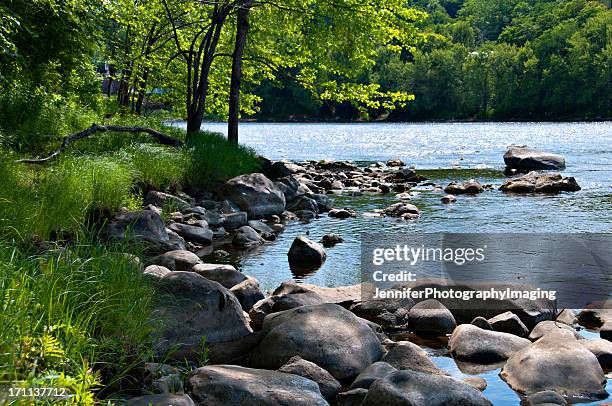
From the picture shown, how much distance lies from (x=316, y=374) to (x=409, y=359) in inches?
36.1

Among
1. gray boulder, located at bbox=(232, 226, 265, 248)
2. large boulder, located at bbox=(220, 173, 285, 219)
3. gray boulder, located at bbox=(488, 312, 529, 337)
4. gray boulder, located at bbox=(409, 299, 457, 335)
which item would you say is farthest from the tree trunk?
gray boulder, located at bbox=(488, 312, 529, 337)

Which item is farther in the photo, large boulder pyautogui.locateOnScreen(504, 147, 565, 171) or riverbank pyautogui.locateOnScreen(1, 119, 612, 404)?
large boulder pyautogui.locateOnScreen(504, 147, 565, 171)

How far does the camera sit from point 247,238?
11.8 meters

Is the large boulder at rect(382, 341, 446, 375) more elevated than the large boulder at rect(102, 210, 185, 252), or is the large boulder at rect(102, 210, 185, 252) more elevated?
the large boulder at rect(102, 210, 185, 252)

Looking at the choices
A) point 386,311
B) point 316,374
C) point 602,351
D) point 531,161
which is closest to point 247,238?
point 386,311

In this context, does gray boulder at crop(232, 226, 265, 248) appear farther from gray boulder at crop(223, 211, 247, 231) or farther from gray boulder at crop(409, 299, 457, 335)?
gray boulder at crop(409, 299, 457, 335)

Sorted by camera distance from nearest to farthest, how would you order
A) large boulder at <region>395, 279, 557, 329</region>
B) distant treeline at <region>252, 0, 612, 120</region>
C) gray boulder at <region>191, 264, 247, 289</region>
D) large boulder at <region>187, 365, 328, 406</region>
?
large boulder at <region>187, 365, 328, 406</region>, large boulder at <region>395, 279, 557, 329</region>, gray boulder at <region>191, 264, 247, 289</region>, distant treeline at <region>252, 0, 612, 120</region>

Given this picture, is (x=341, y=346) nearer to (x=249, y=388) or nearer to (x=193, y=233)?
(x=249, y=388)

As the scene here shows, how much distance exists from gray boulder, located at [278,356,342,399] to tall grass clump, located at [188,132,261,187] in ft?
35.9

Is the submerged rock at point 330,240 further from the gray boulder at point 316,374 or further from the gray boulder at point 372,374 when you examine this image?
the gray boulder at point 316,374

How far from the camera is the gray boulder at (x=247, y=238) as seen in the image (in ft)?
38.2

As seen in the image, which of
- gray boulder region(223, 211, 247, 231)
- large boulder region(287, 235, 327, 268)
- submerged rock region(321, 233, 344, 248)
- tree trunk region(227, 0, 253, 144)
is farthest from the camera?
tree trunk region(227, 0, 253, 144)

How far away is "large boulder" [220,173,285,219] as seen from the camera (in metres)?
14.8

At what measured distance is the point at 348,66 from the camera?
19797 mm
